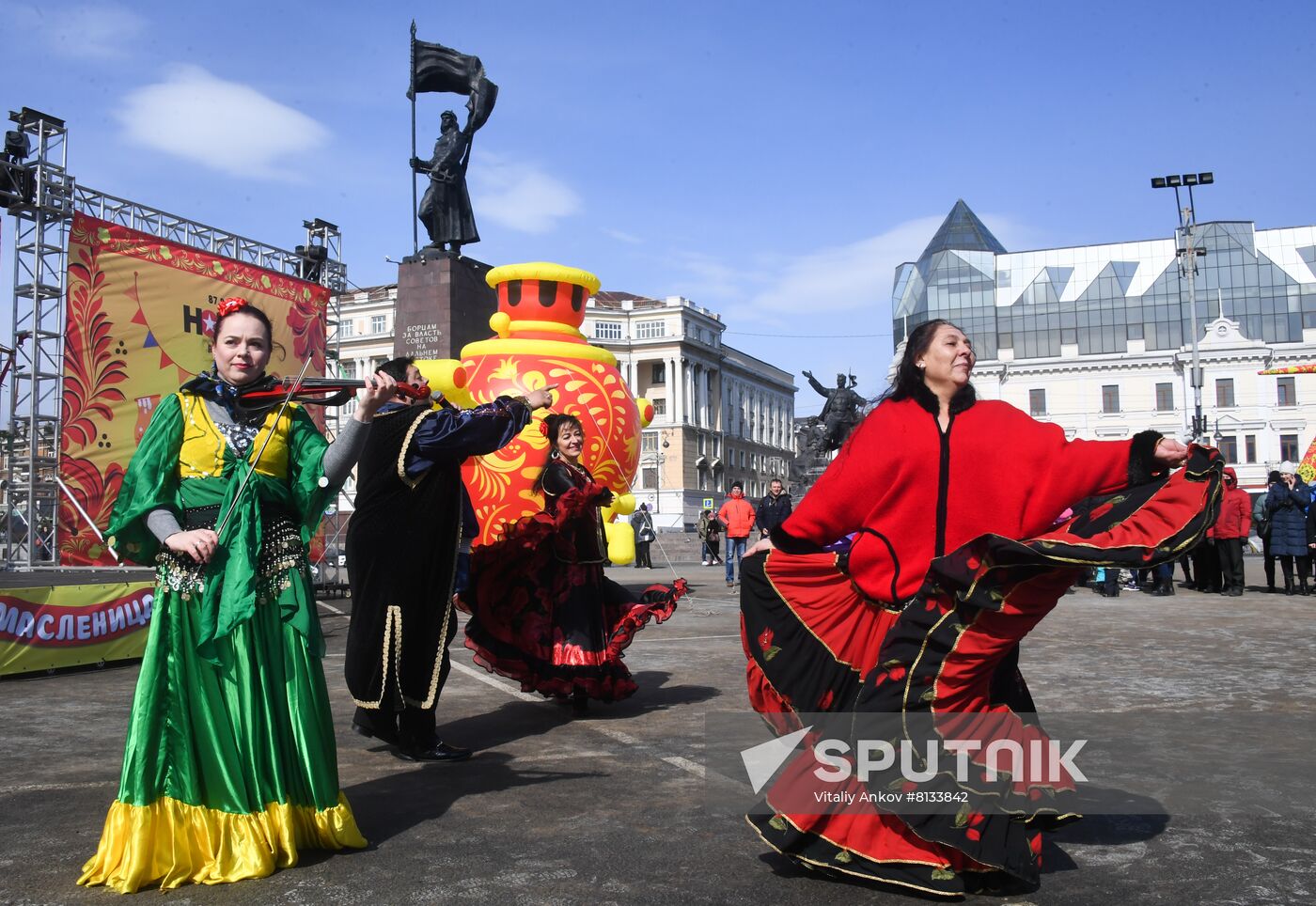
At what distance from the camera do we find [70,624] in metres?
8.27

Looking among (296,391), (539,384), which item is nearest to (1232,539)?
(539,384)

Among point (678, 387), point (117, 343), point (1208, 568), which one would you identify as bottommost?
point (1208, 568)

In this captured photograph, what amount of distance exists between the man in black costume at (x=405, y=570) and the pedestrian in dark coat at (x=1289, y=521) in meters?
13.4

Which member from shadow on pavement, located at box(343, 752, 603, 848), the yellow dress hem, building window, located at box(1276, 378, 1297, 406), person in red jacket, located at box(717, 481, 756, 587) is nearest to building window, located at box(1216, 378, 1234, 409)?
building window, located at box(1276, 378, 1297, 406)

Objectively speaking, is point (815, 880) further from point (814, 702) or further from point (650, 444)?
point (650, 444)

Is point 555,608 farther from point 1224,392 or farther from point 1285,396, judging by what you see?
point 1285,396

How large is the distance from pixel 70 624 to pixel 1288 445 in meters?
59.9

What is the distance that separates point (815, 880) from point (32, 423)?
14930 millimetres

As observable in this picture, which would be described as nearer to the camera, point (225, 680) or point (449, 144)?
point (225, 680)

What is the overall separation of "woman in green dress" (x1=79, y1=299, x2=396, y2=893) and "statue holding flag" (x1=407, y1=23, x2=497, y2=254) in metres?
9.84

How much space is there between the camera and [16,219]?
1501 centimetres

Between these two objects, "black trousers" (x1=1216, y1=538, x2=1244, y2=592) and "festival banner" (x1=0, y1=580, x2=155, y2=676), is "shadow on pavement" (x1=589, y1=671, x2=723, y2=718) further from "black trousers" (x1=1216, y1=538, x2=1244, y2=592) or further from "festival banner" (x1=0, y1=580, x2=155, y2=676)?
"black trousers" (x1=1216, y1=538, x2=1244, y2=592)

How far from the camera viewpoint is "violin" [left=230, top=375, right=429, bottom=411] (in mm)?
3734

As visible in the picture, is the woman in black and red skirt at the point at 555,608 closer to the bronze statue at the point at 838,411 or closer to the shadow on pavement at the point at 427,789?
the shadow on pavement at the point at 427,789
